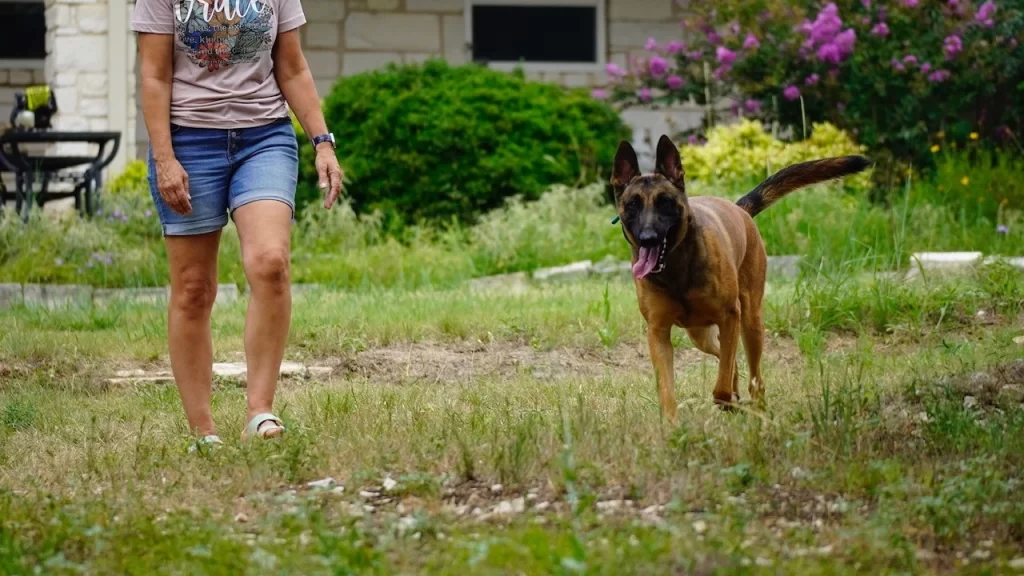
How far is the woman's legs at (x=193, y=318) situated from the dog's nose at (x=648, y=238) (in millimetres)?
1617

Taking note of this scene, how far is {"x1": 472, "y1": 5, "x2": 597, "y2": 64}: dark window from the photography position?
16562 mm

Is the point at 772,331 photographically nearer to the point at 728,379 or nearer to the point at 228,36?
the point at 728,379

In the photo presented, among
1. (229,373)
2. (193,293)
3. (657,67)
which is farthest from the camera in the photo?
(657,67)

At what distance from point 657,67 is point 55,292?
659 cm

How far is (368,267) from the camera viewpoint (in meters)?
11.3

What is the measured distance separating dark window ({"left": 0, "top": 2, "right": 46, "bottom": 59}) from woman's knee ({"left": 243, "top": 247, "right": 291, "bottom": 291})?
12.7m

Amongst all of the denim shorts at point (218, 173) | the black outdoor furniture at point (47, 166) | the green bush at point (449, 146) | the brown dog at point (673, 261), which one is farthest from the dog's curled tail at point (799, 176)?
the black outdoor furniture at point (47, 166)

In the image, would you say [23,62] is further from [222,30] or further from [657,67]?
[222,30]

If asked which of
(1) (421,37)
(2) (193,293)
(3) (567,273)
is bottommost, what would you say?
(3) (567,273)

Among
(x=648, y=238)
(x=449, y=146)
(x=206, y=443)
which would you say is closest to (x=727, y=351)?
(x=648, y=238)

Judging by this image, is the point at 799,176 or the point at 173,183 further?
the point at 799,176

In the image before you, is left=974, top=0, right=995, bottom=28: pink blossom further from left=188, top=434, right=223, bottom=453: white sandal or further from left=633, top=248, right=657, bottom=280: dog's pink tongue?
left=188, top=434, right=223, bottom=453: white sandal

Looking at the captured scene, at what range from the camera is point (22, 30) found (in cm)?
1675

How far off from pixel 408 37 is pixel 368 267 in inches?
220
